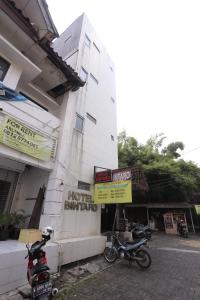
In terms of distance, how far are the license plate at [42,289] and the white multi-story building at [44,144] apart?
1.33 metres

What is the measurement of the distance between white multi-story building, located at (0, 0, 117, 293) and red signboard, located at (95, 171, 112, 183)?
0.40 metres

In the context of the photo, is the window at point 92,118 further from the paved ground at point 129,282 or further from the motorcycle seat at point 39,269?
the motorcycle seat at point 39,269

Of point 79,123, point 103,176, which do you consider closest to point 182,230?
point 103,176

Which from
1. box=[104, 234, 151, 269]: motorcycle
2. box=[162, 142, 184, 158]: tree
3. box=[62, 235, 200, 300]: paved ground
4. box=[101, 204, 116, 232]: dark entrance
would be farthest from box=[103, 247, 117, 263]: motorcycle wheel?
box=[162, 142, 184, 158]: tree

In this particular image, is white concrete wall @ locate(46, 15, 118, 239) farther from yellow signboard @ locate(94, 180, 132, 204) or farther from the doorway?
the doorway

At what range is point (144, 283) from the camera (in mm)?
4938

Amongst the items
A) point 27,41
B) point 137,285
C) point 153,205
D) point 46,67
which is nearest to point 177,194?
point 153,205

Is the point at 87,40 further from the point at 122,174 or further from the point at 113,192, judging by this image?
the point at 113,192

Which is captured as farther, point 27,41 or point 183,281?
point 27,41

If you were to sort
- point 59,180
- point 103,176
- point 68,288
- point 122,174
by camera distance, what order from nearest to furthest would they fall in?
point 68,288 < point 59,180 < point 122,174 < point 103,176

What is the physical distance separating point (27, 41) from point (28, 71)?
1064 millimetres

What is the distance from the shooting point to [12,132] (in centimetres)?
564

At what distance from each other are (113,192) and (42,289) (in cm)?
463

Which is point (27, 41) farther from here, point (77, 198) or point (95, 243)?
point (95, 243)
